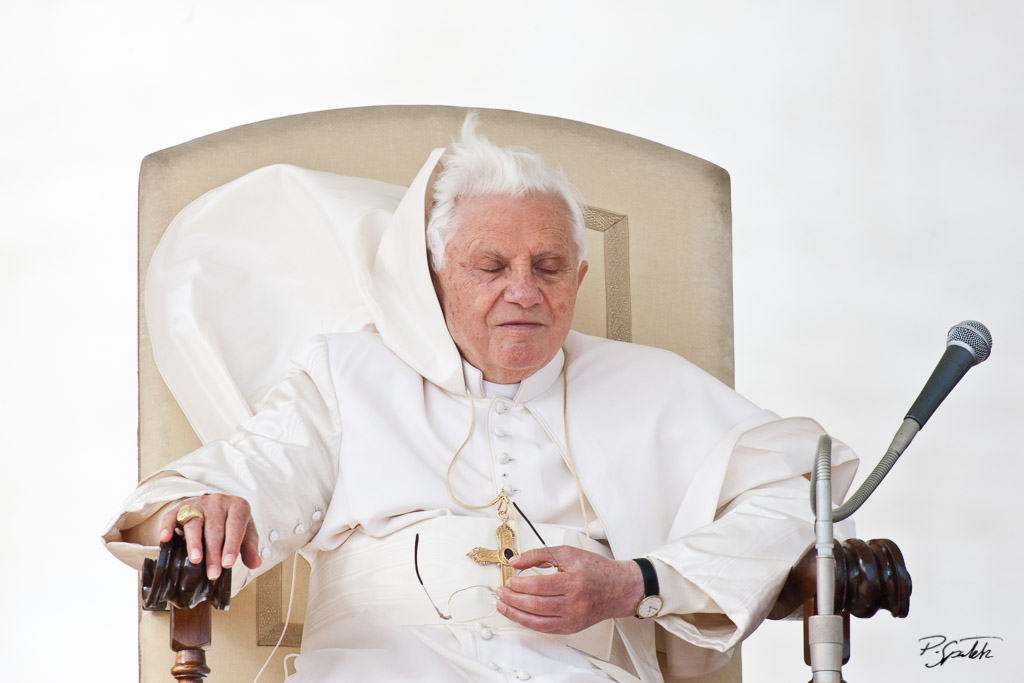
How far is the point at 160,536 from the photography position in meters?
1.91

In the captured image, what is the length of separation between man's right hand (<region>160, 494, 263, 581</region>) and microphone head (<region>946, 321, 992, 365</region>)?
1.08m

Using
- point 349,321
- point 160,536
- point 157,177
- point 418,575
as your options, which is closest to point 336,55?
point 157,177

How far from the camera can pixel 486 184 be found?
2660mm

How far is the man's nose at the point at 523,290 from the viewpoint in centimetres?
255

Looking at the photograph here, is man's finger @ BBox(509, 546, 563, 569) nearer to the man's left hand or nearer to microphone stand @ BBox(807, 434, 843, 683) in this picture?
the man's left hand

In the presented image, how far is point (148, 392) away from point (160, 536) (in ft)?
3.16

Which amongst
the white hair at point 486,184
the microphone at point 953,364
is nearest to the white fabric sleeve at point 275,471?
the white hair at point 486,184

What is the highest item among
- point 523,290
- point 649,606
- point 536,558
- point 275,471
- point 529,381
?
point 523,290

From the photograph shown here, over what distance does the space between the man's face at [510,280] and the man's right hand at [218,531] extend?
28.9 inches

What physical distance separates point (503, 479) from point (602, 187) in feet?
2.91

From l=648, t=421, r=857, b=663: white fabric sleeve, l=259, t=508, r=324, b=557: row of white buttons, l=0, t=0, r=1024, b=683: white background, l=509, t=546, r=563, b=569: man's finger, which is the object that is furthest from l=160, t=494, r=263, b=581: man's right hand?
l=0, t=0, r=1024, b=683: white background

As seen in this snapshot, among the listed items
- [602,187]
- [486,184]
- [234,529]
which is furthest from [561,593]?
[602,187]

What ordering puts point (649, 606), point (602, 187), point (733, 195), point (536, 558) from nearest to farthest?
point (536, 558), point (649, 606), point (602, 187), point (733, 195)

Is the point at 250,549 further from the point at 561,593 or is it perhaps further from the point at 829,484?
the point at 829,484
